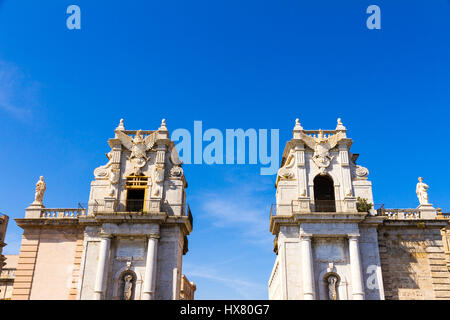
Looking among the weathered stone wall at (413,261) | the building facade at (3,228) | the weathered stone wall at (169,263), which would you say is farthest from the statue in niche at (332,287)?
the building facade at (3,228)

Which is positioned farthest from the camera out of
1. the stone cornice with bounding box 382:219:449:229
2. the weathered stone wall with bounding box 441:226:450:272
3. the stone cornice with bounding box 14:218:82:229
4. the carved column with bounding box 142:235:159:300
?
the weathered stone wall with bounding box 441:226:450:272

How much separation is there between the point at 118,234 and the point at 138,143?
765cm

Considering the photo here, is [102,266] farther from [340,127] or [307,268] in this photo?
[340,127]

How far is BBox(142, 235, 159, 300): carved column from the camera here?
32.9 meters

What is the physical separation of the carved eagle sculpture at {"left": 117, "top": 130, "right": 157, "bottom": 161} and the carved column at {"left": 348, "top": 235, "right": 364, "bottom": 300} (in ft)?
55.9

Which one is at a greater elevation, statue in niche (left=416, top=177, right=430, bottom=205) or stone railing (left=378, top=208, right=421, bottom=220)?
statue in niche (left=416, top=177, right=430, bottom=205)

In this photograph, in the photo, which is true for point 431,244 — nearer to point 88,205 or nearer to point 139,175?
point 139,175

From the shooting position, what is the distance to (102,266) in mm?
33625

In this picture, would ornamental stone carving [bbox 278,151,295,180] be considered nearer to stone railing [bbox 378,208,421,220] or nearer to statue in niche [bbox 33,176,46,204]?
stone railing [bbox 378,208,421,220]

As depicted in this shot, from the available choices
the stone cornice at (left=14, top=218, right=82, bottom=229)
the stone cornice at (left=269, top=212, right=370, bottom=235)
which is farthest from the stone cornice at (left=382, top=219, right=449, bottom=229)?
the stone cornice at (left=14, top=218, right=82, bottom=229)

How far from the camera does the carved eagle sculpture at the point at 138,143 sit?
1484 inches

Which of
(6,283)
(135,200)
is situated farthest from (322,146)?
(6,283)
